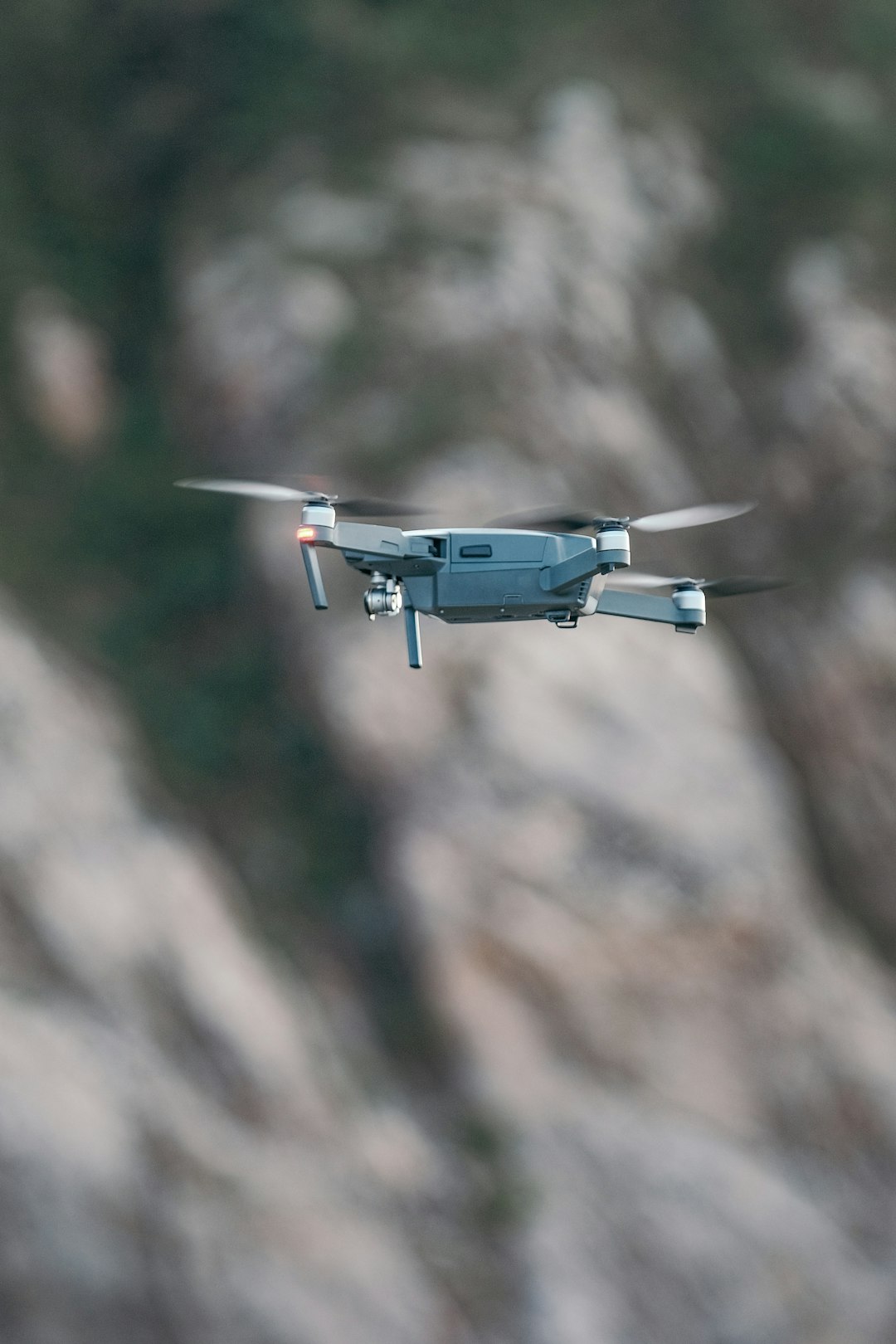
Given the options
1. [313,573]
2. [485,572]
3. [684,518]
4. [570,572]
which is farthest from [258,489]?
[684,518]

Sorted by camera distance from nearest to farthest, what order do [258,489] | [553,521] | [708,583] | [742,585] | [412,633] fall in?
[258,489] → [553,521] → [412,633] → [742,585] → [708,583]

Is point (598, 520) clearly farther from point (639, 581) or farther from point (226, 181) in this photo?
point (226, 181)

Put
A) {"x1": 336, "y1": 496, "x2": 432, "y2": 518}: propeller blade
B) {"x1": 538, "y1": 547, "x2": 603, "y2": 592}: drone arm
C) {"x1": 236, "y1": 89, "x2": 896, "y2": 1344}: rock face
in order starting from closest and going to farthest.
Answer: {"x1": 336, "y1": 496, "x2": 432, "y2": 518}: propeller blade < {"x1": 538, "y1": 547, "x2": 603, "y2": 592}: drone arm < {"x1": 236, "y1": 89, "x2": 896, "y2": 1344}: rock face

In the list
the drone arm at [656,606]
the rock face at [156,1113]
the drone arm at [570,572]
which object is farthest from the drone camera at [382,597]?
the rock face at [156,1113]

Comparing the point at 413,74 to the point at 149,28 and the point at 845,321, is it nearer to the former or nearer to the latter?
the point at 149,28

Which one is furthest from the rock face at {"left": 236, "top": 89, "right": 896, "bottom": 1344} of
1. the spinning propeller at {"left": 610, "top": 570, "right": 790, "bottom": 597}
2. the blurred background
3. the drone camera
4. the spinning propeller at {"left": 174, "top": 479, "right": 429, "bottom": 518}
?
the spinning propeller at {"left": 174, "top": 479, "right": 429, "bottom": 518}

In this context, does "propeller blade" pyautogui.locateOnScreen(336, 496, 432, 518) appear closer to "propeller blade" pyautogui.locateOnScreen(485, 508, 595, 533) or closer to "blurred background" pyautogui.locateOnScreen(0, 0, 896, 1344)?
"propeller blade" pyautogui.locateOnScreen(485, 508, 595, 533)

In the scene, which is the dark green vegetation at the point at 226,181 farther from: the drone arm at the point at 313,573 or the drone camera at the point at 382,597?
the drone arm at the point at 313,573
